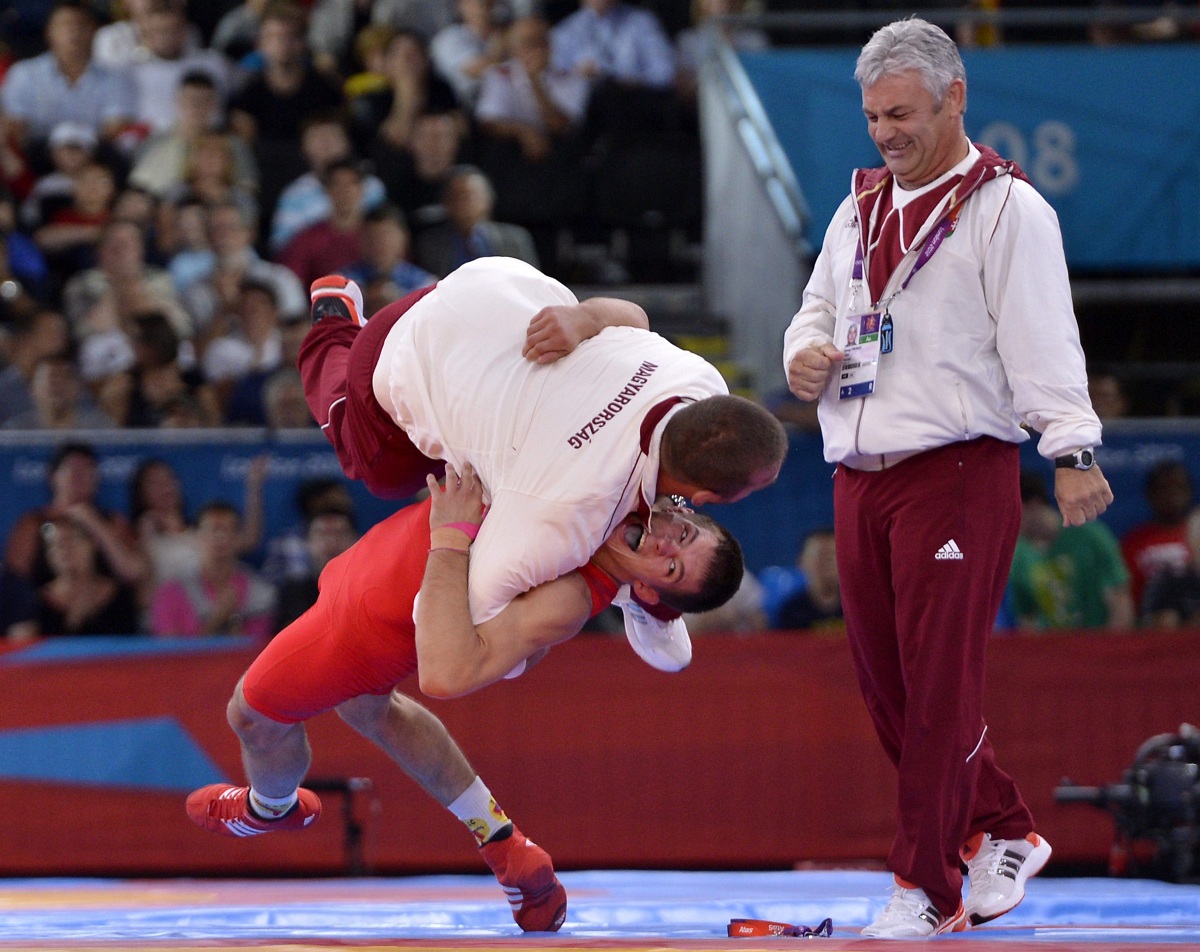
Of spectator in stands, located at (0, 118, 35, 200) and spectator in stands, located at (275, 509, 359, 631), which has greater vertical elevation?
spectator in stands, located at (0, 118, 35, 200)

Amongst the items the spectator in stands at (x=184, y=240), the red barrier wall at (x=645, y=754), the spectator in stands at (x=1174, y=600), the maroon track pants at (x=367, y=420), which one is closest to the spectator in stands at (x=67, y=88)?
the spectator in stands at (x=184, y=240)

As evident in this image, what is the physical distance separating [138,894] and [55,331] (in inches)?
141

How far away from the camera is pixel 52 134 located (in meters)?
9.52

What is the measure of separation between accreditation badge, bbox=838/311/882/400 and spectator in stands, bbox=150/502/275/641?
3601 millimetres

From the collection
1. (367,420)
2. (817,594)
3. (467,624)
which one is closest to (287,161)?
(817,594)

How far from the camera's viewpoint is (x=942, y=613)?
12.5 ft

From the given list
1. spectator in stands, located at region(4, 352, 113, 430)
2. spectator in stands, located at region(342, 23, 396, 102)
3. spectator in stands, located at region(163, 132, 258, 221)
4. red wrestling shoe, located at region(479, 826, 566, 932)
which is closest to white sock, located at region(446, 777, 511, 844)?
red wrestling shoe, located at region(479, 826, 566, 932)

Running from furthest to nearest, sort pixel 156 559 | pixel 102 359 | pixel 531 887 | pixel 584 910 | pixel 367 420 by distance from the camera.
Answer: pixel 102 359 < pixel 156 559 < pixel 584 910 < pixel 531 887 < pixel 367 420

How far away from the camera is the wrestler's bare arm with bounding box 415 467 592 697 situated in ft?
12.0

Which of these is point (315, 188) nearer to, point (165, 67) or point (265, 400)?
point (165, 67)

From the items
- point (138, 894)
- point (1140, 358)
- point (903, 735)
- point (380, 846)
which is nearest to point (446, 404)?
point (903, 735)

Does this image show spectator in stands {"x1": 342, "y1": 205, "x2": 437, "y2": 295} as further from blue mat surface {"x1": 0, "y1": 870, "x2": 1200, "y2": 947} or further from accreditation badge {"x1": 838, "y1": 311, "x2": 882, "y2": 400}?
accreditation badge {"x1": 838, "y1": 311, "x2": 882, "y2": 400}

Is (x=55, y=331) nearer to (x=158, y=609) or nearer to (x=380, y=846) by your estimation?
(x=158, y=609)

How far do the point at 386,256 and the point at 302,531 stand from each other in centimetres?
185
